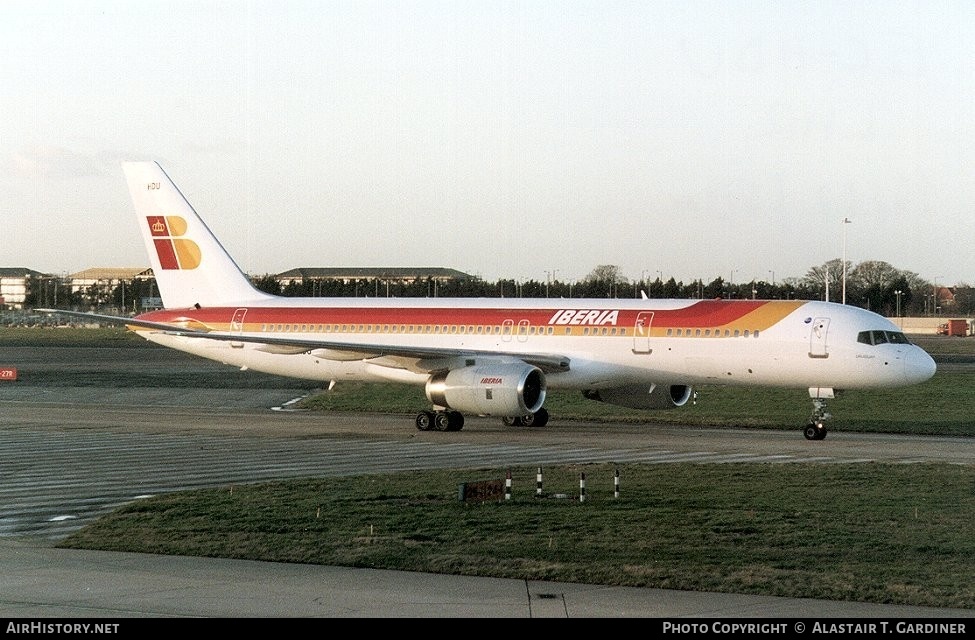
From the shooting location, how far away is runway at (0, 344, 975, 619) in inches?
533

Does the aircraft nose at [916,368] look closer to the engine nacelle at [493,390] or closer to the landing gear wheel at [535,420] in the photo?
the engine nacelle at [493,390]

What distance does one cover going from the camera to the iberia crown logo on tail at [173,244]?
45.4 meters

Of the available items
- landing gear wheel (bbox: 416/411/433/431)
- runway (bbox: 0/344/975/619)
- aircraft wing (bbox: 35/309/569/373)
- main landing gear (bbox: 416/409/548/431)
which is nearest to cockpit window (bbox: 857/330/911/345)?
runway (bbox: 0/344/975/619)

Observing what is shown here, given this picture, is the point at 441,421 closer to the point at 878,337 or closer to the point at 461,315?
the point at 461,315

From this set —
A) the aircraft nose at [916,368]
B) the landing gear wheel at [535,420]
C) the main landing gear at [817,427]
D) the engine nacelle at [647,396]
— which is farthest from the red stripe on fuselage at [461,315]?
the aircraft nose at [916,368]

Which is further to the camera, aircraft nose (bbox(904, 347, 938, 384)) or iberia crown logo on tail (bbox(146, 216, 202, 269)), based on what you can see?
iberia crown logo on tail (bbox(146, 216, 202, 269))

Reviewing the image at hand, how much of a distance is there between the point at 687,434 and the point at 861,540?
1805 centimetres

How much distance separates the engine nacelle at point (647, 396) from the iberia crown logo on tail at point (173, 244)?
1548 cm

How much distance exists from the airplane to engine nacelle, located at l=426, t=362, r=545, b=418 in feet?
0.14

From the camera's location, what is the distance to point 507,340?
39.6m

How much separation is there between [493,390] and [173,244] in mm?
15771

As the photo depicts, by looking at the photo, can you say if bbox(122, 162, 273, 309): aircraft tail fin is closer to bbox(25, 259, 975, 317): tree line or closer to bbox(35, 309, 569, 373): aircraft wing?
Answer: bbox(35, 309, 569, 373): aircraft wing
